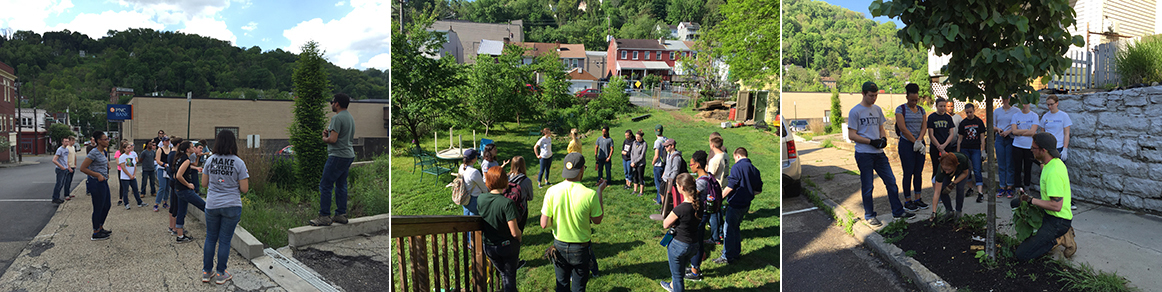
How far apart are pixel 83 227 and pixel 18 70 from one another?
6.54 metres

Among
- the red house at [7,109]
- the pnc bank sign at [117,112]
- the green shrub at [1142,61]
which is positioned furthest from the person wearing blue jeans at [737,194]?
the pnc bank sign at [117,112]

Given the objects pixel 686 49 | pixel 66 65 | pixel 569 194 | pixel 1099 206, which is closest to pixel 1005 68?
pixel 686 49

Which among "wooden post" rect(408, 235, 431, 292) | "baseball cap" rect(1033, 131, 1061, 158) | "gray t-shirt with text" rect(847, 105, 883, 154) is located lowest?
"wooden post" rect(408, 235, 431, 292)

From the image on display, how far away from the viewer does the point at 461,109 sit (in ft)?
12.5

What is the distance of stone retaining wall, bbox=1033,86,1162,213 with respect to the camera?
5.39m

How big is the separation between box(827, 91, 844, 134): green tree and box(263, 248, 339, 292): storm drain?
14.4 metres

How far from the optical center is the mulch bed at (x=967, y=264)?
3.50 metres

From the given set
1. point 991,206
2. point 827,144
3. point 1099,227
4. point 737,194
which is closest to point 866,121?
point 991,206

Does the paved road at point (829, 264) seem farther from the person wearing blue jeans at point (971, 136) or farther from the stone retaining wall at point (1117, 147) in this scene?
the stone retaining wall at point (1117, 147)

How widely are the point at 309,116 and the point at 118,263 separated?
15.8ft

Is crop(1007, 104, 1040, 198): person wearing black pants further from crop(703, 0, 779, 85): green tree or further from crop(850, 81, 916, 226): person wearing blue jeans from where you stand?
crop(703, 0, 779, 85): green tree

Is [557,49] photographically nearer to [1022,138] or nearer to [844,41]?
[1022,138]

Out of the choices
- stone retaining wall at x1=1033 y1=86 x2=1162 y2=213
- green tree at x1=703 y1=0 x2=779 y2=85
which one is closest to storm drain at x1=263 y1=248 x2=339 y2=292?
green tree at x1=703 y1=0 x2=779 y2=85

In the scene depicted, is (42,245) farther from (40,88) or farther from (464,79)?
(40,88)
